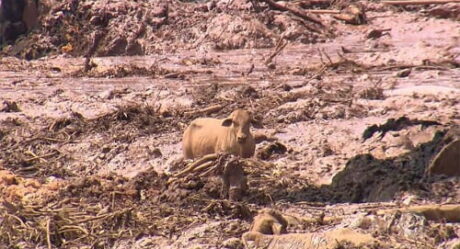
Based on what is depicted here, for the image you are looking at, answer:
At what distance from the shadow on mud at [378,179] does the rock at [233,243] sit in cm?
145

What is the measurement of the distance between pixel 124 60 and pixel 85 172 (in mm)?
5912

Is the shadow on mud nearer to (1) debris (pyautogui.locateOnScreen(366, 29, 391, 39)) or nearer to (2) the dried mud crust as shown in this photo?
(1) debris (pyautogui.locateOnScreen(366, 29, 391, 39))

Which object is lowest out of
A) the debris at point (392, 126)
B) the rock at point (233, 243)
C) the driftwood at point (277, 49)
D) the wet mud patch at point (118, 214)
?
the driftwood at point (277, 49)

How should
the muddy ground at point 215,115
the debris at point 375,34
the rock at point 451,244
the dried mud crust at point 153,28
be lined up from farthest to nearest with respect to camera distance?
the dried mud crust at point 153,28 → the debris at point 375,34 → the muddy ground at point 215,115 → the rock at point 451,244

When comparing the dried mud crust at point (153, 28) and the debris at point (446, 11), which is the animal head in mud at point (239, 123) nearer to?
the dried mud crust at point (153, 28)

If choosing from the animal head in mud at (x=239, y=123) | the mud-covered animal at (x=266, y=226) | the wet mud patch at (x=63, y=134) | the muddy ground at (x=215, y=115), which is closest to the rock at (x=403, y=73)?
the muddy ground at (x=215, y=115)

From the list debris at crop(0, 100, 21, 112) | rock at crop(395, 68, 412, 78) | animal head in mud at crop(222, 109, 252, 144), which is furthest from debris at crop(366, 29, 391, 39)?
animal head in mud at crop(222, 109, 252, 144)

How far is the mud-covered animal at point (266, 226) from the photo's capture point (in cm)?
→ 750

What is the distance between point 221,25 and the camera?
55.5 ft

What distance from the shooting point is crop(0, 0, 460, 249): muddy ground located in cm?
851

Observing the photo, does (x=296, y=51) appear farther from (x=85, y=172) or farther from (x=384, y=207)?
(x=384, y=207)

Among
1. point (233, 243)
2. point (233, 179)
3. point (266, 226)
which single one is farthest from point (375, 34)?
point (233, 243)

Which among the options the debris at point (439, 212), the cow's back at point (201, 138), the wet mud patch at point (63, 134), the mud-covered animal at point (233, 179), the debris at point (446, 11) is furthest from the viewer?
the debris at point (446, 11)

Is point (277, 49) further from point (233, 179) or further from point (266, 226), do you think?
point (266, 226)
